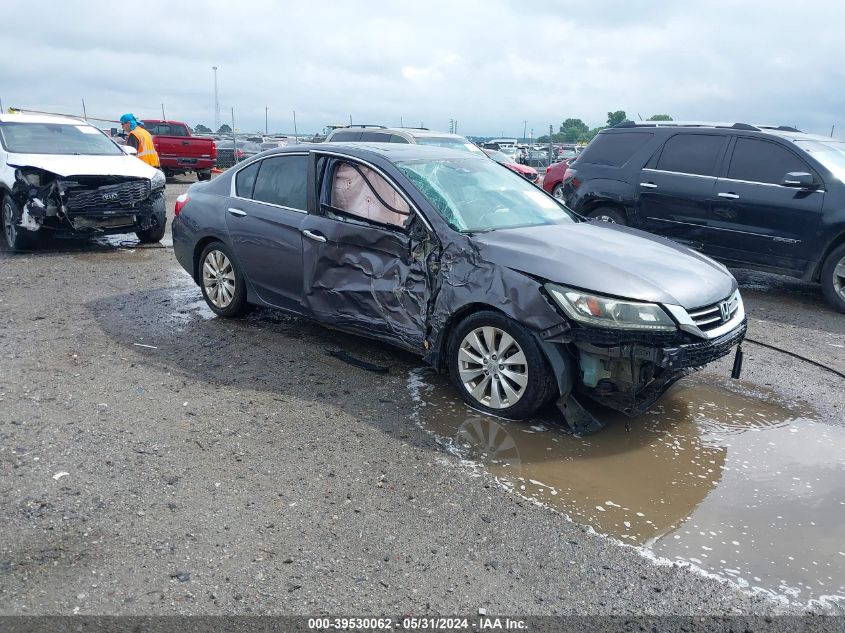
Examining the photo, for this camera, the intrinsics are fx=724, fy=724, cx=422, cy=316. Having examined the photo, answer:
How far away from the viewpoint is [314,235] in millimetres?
5441

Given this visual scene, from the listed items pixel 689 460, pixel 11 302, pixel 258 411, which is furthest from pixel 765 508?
pixel 11 302

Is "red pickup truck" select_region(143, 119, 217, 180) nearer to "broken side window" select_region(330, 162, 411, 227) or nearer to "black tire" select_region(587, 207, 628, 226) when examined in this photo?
"black tire" select_region(587, 207, 628, 226)

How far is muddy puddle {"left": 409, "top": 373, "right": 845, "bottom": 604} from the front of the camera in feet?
10.6

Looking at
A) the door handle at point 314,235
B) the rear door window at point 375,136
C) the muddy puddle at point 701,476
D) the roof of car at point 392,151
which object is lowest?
the muddy puddle at point 701,476

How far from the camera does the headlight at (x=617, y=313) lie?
4.04 metres

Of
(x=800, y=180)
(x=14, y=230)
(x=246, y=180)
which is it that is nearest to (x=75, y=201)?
(x=14, y=230)

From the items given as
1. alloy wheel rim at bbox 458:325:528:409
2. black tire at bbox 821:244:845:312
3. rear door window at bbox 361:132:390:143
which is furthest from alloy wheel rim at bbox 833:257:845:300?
rear door window at bbox 361:132:390:143

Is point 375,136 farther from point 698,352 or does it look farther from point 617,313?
point 698,352

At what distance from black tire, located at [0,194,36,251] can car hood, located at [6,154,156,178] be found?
1.79 ft

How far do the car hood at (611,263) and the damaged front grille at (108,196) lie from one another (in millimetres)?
6728

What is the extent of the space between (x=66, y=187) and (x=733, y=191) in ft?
26.7

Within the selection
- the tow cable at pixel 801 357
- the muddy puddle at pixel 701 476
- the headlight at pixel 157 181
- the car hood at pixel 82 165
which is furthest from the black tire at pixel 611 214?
the car hood at pixel 82 165

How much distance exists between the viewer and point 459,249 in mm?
4648

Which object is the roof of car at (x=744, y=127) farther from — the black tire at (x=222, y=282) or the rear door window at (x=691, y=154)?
the black tire at (x=222, y=282)
